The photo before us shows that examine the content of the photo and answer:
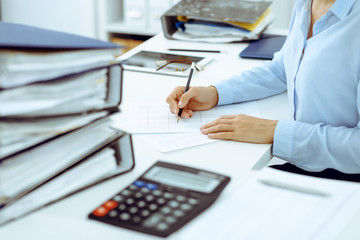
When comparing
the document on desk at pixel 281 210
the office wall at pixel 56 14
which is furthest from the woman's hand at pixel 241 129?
the office wall at pixel 56 14

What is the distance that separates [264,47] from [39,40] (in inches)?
48.8

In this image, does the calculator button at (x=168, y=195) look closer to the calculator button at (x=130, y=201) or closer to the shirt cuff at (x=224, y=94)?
the calculator button at (x=130, y=201)

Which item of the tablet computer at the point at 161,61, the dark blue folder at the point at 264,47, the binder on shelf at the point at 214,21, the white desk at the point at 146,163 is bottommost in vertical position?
the white desk at the point at 146,163

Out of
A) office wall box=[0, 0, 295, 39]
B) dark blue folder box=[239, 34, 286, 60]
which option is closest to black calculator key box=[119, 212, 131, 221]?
dark blue folder box=[239, 34, 286, 60]

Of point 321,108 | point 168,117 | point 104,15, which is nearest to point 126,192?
point 168,117

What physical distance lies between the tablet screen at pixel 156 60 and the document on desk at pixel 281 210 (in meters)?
0.82

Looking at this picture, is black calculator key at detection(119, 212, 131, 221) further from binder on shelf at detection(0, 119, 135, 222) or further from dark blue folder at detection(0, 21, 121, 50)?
dark blue folder at detection(0, 21, 121, 50)

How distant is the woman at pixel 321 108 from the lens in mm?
1021

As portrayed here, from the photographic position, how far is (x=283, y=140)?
1.03 metres

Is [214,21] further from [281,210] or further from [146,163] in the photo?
[281,210]

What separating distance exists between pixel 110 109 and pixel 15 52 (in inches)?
7.4

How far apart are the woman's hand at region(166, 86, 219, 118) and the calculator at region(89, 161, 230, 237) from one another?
1.28ft

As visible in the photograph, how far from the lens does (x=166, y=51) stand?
67.6 inches

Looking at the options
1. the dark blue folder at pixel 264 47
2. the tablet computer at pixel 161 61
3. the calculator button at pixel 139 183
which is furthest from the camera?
the dark blue folder at pixel 264 47
